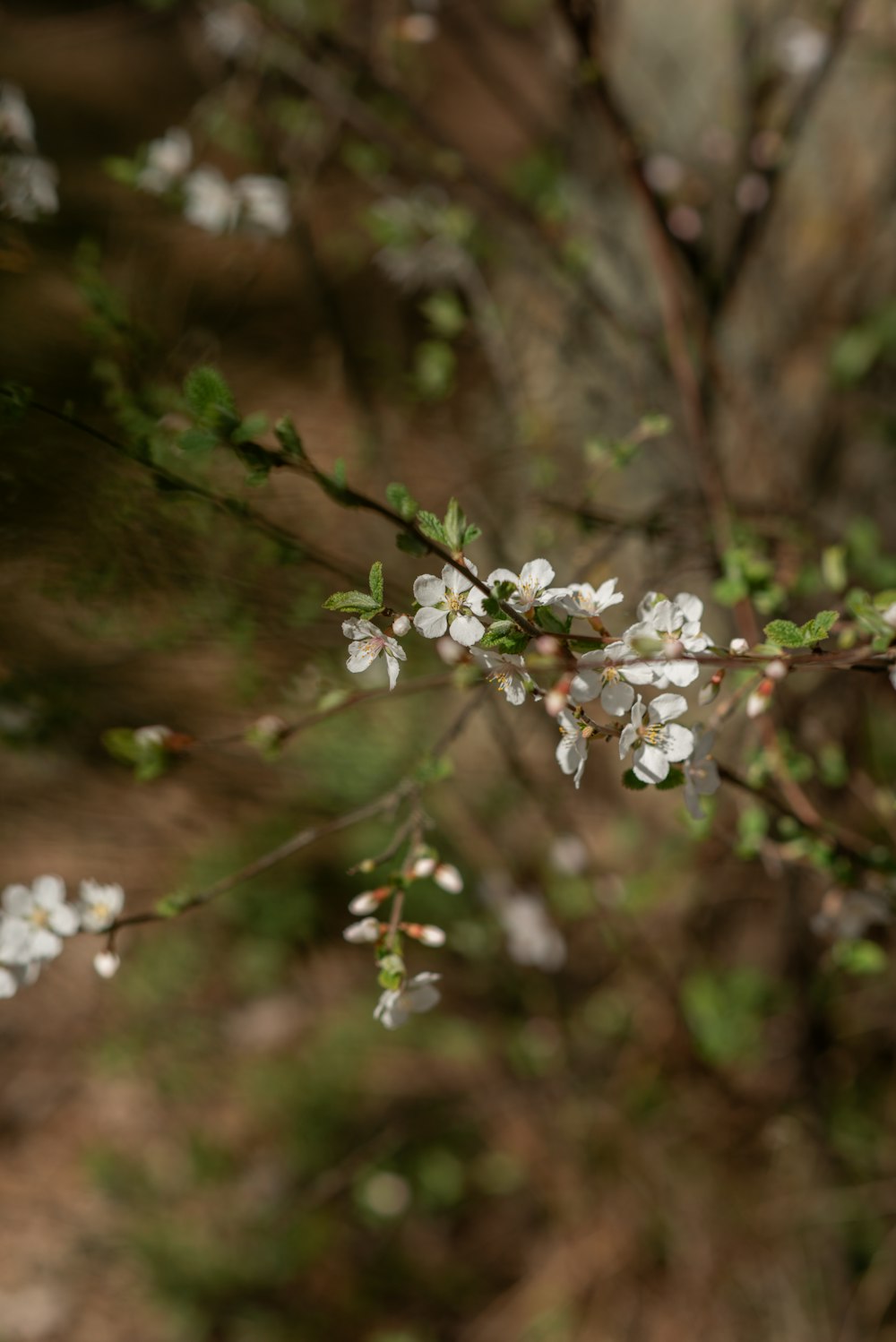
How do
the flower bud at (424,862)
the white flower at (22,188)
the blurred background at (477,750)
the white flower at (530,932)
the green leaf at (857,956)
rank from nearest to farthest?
the flower bud at (424,862), the green leaf at (857,956), the white flower at (22,188), the blurred background at (477,750), the white flower at (530,932)

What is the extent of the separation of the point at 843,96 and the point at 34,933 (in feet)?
7.76

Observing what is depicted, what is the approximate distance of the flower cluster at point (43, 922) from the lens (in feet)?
3.67

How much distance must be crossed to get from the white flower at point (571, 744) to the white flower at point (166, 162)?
4.93 feet

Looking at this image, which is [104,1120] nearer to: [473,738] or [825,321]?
[473,738]

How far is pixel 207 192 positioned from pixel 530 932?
1.93 metres

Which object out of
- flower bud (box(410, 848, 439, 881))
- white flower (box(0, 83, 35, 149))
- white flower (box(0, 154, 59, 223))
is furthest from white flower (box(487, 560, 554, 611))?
white flower (box(0, 83, 35, 149))

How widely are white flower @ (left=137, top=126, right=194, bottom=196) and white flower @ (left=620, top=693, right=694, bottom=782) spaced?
1529 mm

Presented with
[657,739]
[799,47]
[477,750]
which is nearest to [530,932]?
[477,750]

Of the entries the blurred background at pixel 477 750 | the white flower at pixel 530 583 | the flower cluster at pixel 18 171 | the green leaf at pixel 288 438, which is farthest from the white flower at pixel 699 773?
the flower cluster at pixel 18 171

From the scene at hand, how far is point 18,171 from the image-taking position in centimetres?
149

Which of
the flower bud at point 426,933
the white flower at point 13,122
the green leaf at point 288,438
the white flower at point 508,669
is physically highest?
the white flower at point 13,122

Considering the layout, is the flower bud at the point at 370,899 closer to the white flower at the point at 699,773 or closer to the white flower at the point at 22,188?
the white flower at the point at 699,773

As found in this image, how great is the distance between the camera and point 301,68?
2186mm

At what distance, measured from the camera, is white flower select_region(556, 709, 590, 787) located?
2.80ft
